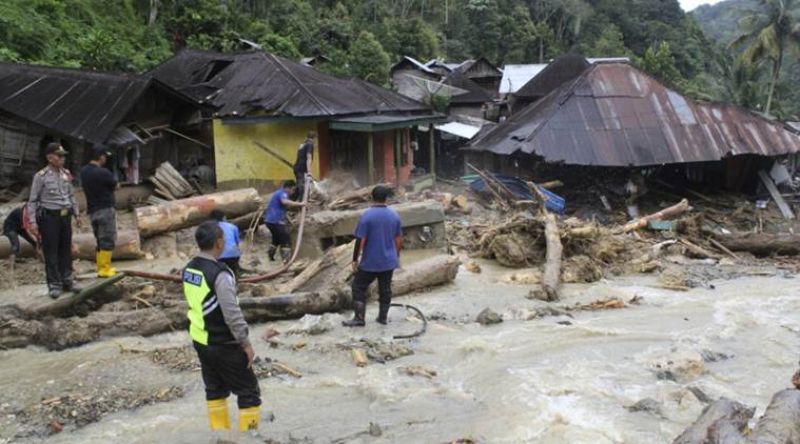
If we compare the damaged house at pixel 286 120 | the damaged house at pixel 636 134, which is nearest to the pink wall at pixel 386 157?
the damaged house at pixel 286 120

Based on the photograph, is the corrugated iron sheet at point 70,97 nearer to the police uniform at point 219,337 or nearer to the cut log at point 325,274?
the cut log at point 325,274

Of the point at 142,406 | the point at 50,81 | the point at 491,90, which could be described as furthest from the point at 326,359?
the point at 491,90

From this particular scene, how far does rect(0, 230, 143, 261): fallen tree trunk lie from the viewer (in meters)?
10.7

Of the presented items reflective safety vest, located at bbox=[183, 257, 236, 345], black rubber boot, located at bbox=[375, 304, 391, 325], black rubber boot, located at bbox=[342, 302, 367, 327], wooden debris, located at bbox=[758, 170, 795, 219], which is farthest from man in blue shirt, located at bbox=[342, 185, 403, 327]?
wooden debris, located at bbox=[758, 170, 795, 219]

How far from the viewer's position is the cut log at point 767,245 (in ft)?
49.3

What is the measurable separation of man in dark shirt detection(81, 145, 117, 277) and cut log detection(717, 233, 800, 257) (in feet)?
41.6

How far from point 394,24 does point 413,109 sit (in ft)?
109

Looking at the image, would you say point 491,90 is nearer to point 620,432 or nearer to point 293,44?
point 293,44

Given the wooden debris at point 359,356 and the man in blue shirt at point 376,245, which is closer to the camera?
the wooden debris at point 359,356

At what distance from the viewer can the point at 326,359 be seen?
715 centimetres

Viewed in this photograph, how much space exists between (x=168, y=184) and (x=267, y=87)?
4355 mm

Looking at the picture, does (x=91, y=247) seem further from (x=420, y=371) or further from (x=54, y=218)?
(x=420, y=371)

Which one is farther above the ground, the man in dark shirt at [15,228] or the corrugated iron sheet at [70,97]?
the corrugated iron sheet at [70,97]

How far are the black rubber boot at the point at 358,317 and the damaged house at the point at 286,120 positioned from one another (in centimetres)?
1009
